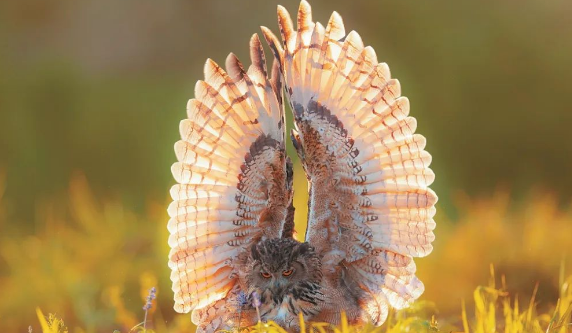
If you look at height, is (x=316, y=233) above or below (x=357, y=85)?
below

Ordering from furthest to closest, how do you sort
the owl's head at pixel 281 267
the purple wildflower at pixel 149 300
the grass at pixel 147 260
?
the grass at pixel 147 260 < the owl's head at pixel 281 267 < the purple wildflower at pixel 149 300

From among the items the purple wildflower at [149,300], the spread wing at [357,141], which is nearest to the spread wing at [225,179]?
the spread wing at [357,141]

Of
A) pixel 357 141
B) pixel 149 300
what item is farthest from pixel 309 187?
pixel 149 300

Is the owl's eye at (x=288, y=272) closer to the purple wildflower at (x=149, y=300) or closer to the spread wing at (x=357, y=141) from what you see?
the spread wing at (x=357, y=141)

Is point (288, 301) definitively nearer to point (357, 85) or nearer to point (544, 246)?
point (357, 85)

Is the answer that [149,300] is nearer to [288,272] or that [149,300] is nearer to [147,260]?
[288,272]

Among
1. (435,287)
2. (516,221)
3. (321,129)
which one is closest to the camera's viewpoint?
(321,129)

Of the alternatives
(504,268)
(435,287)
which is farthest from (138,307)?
(504,268)
